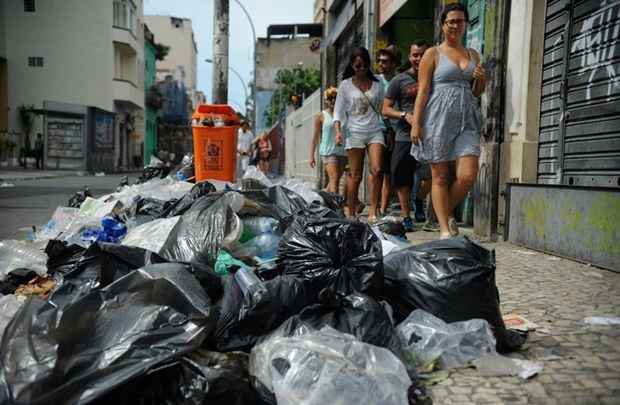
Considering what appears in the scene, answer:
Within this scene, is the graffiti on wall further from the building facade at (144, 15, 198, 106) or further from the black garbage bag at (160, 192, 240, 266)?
the building facade at (144, 15, 198, 106)

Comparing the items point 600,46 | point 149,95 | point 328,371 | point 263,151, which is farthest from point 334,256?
point 149,95

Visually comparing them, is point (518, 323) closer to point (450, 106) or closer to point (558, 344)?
point (558, 344)

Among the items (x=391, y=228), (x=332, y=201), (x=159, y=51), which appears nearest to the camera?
(x=391, y=228)

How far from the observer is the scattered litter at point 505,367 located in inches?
76.1

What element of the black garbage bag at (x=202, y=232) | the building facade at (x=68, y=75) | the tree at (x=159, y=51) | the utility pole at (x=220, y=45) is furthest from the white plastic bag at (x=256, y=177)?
the tree at (x=159, y=51)

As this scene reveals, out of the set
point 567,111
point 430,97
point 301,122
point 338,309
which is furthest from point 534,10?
point 301,122

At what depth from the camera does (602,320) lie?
95.1 inches

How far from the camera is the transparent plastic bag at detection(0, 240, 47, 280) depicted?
3.03m

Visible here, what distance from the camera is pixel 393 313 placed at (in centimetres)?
234

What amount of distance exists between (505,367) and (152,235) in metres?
2.14

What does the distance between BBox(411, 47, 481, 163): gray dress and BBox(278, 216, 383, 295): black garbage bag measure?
1684mm

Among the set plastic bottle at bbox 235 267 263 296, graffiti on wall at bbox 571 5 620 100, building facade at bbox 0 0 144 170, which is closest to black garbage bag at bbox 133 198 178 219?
plastic bottle at bbox 235 267 263 296

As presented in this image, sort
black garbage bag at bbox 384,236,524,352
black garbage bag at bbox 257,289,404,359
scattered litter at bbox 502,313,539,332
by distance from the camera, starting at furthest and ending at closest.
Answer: scattered litter at bbox 502,313,539,332
black garbage bag at bbox 384,236,524,352
black garbage bag at bbox 257,289,404,359

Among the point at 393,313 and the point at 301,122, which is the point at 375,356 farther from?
→ the point at 301,122
